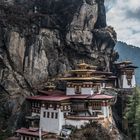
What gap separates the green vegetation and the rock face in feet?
42.9

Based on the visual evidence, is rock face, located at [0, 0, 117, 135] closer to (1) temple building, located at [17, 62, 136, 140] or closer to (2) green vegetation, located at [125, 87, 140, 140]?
(1) temple building, located at [17, 62, 136, 140]

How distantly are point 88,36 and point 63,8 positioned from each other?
627cm

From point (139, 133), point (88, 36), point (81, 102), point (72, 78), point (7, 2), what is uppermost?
point (7, 2)

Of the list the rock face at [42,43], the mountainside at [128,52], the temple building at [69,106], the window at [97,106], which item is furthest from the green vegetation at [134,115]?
the mountainside at [128,52]

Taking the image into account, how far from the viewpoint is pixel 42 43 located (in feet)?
182

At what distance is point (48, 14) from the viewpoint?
5866cm

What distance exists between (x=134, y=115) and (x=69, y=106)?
9059 millimetres

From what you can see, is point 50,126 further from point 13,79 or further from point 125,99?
point 125,99

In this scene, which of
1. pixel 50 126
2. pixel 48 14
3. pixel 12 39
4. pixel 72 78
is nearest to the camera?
pixel 50 126

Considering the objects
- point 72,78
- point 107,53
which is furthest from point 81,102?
point 107,53

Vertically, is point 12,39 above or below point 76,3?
below

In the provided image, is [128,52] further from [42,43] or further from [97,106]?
[97,106]

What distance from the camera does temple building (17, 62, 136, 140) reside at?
149 feet

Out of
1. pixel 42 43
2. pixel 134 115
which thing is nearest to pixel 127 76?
pixel 134 115
